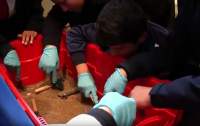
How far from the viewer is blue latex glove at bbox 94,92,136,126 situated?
45 cm

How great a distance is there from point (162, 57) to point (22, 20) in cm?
60

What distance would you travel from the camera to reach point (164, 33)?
790 millimetres

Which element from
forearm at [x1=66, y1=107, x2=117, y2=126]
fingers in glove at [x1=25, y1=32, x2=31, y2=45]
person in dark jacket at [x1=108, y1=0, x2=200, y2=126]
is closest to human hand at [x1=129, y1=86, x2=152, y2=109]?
person in dark jacket at [x1=108, y1=0, x2=200, y2=126]

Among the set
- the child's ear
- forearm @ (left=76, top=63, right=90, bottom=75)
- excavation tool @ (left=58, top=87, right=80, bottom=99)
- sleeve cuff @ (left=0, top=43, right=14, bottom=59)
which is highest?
the child's ear

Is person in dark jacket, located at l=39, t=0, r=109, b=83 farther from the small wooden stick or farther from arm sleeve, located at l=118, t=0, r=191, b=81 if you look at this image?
arm sleeve, located at l=118, t=0, r=191, b=81

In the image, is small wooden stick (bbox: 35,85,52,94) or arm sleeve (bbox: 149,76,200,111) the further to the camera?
small wooden stick (bbox: 35,85,52,94)

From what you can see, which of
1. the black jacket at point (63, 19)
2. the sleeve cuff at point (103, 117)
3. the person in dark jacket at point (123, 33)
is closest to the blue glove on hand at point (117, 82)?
the person in dark jacket at point (123, 33)

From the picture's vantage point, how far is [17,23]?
99 centimetres

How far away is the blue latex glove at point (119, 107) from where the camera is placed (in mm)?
453

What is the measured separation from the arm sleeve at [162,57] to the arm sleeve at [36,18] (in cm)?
47

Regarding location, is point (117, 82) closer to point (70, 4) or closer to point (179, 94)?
point (179, 94)

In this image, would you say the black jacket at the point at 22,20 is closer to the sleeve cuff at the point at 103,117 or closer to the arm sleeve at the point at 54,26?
the arm sleeve at the point at 54,26

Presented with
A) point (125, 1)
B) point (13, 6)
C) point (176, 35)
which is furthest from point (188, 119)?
point (13, 6)

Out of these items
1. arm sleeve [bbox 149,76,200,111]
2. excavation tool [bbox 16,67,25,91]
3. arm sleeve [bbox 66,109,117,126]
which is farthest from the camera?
excavation tool [bbox 16,67,25,91]
